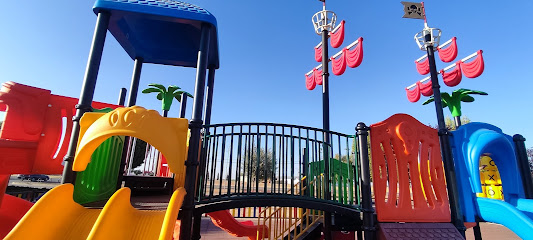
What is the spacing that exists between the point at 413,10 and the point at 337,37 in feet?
9.20

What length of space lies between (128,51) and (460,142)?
7.52m

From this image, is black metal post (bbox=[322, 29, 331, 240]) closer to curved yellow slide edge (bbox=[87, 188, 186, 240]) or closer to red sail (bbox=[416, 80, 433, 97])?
curved yellow slide edge (bbox=[87, 188, 186, 240])

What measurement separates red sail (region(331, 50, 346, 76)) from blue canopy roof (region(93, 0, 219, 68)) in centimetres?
653

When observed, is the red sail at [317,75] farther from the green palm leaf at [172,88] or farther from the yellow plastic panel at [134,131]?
the yellow plastic panel at [134,131]

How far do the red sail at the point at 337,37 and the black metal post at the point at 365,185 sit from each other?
620cm

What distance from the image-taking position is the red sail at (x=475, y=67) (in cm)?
1262

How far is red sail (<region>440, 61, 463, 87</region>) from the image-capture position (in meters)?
13.6

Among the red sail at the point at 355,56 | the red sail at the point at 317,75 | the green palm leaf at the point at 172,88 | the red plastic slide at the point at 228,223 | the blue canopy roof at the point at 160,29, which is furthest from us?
the green palm leaf at the point at 172,88

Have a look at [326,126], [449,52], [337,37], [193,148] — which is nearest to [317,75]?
[337,37]

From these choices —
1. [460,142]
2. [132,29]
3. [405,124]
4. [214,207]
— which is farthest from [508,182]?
[132,29]


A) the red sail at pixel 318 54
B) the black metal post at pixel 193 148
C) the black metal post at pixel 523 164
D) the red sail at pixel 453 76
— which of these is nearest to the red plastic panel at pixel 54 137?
the black metal post at pixel 193 148

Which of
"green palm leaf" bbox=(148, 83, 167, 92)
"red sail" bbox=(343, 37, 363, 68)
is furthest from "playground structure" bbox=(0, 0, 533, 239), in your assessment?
"green palm leaf" bbox=(148, 83, 167, 92)

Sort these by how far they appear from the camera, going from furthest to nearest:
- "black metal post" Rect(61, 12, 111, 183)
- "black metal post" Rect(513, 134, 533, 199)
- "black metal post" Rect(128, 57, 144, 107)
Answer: "black metal post" Rect(128, 57, 144, 107)
"black metal post" Rect(513, 134, 533, 199)
"black metal post" Rect(61, 12, 111, 183)

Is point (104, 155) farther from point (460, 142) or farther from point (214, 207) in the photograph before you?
point (460, 142)
